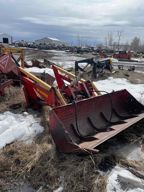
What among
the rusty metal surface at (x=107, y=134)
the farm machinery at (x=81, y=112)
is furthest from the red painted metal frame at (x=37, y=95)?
the rusty metal surface at (x=107, y=134)

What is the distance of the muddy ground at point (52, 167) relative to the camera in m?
4.13

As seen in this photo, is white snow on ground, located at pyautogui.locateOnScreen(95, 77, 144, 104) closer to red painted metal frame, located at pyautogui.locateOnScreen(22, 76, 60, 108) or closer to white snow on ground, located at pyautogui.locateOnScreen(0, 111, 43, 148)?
red painted metal frame, located at pyautogui.locateOnScreen(22, 76, 60, 108)

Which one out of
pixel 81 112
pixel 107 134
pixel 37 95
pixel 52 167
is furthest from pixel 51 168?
pixel 37 95

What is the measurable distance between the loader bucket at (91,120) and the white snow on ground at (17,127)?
2.78 feet

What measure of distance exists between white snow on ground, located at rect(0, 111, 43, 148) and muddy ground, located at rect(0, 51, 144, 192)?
0.22 metres

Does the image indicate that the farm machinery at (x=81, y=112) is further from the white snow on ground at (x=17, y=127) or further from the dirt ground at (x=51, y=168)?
the white snow on ground at (x=17, y=127)

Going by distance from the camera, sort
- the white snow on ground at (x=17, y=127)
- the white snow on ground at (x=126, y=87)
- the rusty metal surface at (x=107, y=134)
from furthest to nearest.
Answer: the white snow on ground at (x=126, y=87) → the white snow on ground at (x=17, y=127) → the rusty metal surface at (x=107, y=134)

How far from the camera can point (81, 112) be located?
574cm

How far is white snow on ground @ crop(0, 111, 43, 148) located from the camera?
5479 millimetres

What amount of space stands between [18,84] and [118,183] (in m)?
5.10

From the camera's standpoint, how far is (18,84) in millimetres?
8648

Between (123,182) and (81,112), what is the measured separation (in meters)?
1.78

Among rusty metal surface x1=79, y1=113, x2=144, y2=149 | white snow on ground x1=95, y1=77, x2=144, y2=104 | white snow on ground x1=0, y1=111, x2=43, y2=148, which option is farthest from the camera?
white snow on ground x1=95, y1=77, x2=144, y2=104

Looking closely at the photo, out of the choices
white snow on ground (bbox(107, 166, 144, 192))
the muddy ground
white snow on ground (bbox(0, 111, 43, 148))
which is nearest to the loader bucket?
the muddy ground
